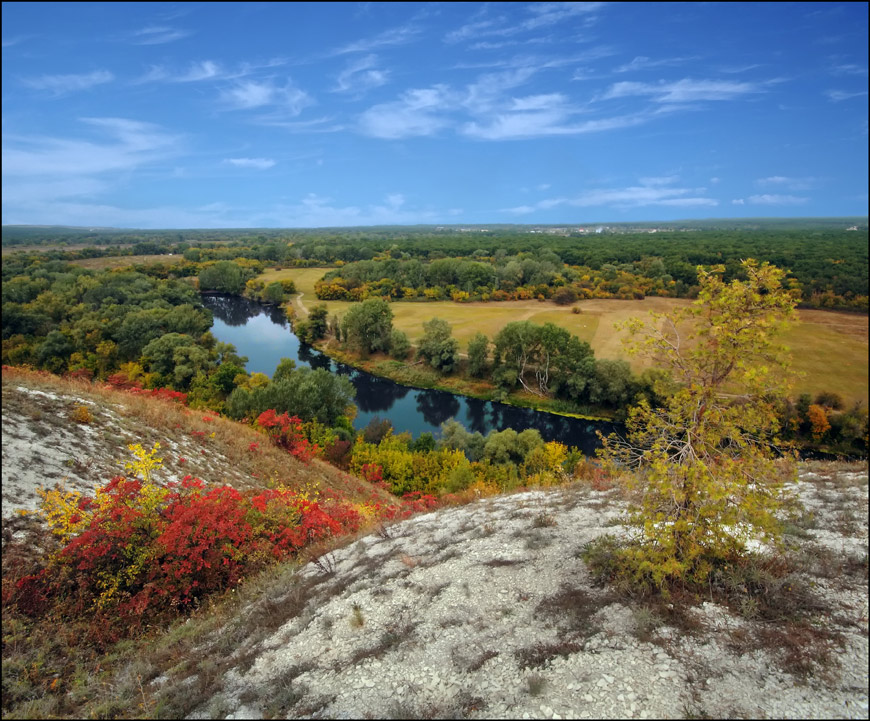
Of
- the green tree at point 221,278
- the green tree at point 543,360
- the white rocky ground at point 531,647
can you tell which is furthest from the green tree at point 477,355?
the green tree at point 221,278

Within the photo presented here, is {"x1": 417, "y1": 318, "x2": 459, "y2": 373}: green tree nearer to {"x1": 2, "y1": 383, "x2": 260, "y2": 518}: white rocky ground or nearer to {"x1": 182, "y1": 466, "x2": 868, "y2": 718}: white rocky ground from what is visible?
{"x1": 2, "y1": 383, "x2": 260, "y2": 518}: white rocky ground

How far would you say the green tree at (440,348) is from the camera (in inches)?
1826

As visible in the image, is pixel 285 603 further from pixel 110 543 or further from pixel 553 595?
pixel 553 595

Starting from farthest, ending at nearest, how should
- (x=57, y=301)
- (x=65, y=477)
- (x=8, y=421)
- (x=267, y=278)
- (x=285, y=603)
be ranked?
(x=267, y=278), (x=57, y=301), (x=8, y=421), (x=65, y=477), (x=285, y=603)

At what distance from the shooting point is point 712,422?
5.49 meters

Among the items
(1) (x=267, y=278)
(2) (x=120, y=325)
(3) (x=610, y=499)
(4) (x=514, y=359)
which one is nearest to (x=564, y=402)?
(4) (x=514, y=359)

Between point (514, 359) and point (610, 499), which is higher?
point (610, 499)

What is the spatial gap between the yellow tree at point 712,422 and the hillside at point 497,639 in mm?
964

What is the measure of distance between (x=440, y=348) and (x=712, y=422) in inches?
1621

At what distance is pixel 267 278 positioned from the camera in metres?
106

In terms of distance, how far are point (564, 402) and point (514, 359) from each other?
7017mm

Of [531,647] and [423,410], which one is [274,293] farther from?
[531,647]

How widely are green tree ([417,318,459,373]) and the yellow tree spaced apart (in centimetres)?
4035

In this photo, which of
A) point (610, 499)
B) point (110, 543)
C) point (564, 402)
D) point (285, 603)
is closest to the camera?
point (285, 603)
